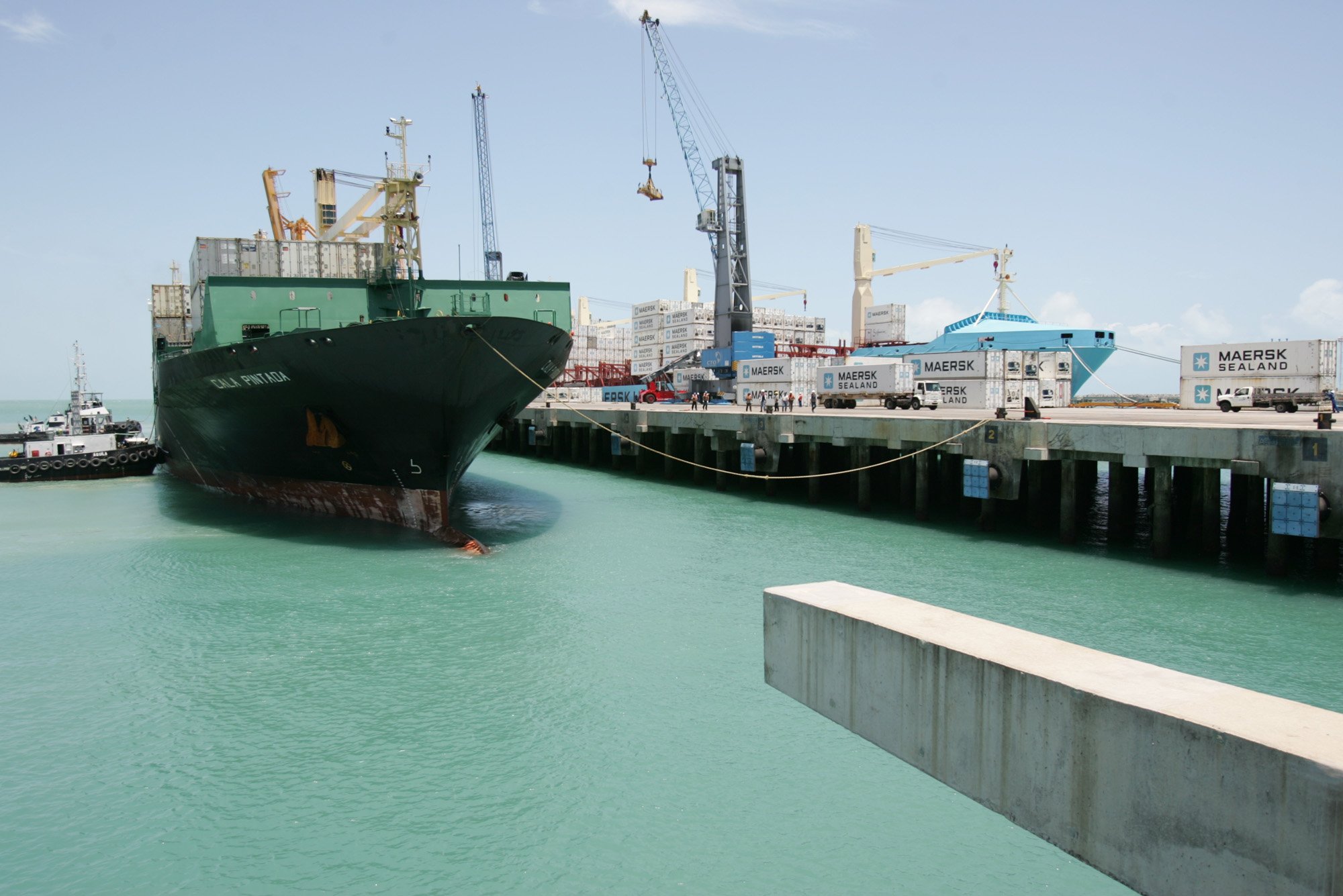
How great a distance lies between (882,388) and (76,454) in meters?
36.3

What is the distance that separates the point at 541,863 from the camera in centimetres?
762

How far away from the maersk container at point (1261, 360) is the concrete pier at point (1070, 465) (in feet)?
6.74

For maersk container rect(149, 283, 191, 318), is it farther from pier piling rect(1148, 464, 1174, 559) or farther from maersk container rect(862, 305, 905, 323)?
maersk container rect(862, 305, 905, 323)

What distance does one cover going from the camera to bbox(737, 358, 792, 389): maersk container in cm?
4962

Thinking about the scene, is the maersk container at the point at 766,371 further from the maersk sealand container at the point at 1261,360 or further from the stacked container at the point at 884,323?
the stacked container at the point at 884,323

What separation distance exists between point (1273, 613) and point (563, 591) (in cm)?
1283

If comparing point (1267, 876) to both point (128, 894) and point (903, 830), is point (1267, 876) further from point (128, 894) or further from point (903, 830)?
point (128, 894)

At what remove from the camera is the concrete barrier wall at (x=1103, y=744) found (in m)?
3.50

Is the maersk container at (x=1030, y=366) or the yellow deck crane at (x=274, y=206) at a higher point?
the yellow deck crane at (x=274, y=206)

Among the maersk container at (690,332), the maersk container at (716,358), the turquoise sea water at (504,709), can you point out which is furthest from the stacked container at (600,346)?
the turquoise sea water at (504,709)

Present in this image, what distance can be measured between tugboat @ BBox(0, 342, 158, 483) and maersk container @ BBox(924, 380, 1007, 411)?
36.2m

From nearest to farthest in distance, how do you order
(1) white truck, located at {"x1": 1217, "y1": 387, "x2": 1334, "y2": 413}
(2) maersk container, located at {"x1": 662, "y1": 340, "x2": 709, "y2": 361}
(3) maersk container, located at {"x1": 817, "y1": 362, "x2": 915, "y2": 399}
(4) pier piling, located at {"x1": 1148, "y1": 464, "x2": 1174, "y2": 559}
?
(4) pier piling, located at {"x1": 1148, "y1": 464, "x2": 1174, "y2": 559}
(1) white truck, located at {"x1": 1217, "y1": 387, "x2": 1334, "y2": 413}
(3) maersk container, located at {"x1": 817, "y1": 362, "x2": 915, "y2": 399}
(2) maersk container, located at {"x1": 662, "y1": 340, "x2": 709, "y2": 361}

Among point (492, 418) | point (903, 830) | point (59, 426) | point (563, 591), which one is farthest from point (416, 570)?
point (59, 426)

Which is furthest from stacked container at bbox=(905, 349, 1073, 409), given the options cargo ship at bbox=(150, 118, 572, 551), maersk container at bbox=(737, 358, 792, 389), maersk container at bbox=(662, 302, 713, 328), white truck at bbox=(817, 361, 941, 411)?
maersk container at bbox=(662, 302, 713, 328)
